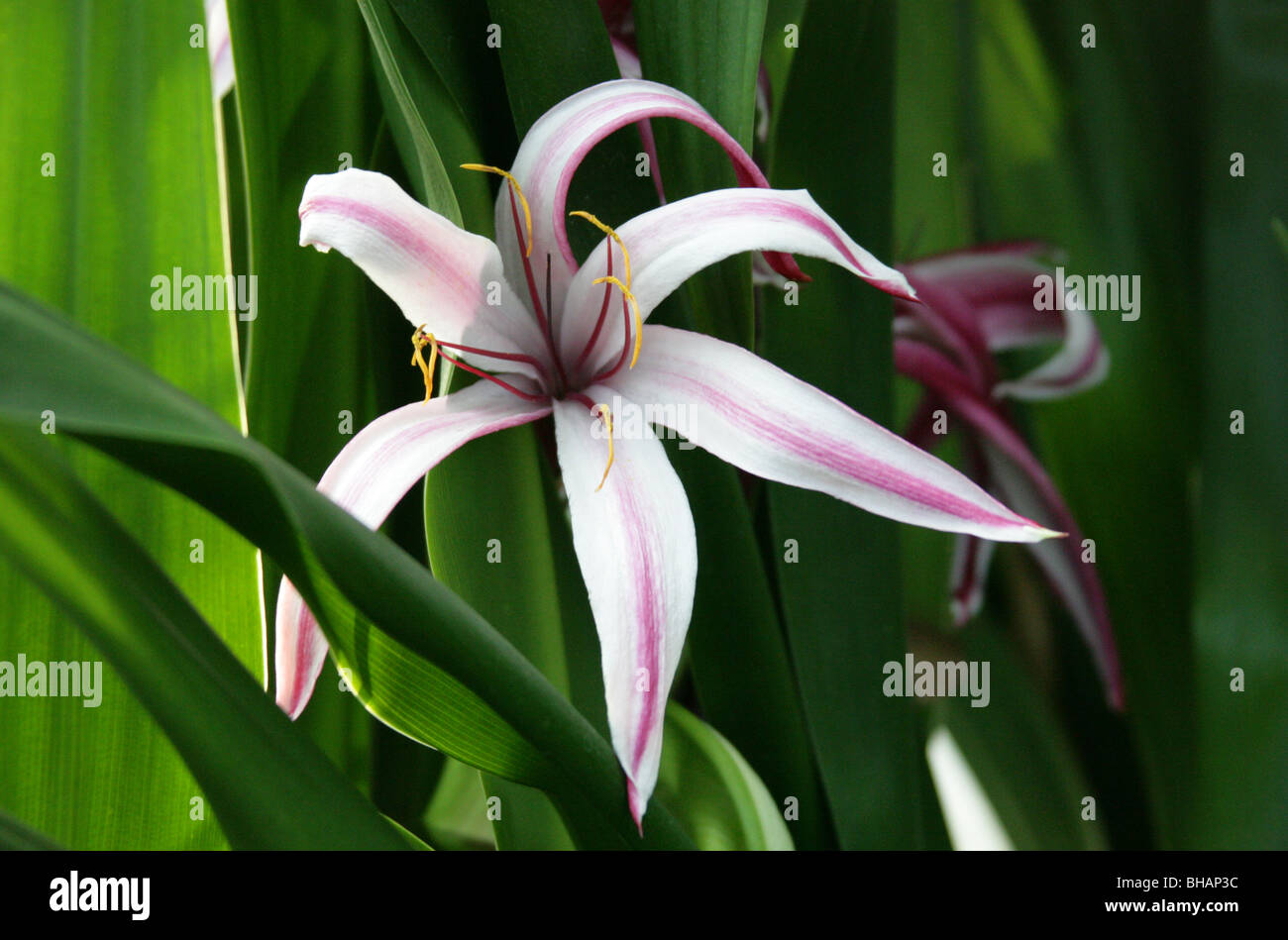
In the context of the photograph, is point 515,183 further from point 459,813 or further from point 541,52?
point 459,813

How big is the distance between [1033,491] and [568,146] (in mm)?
240

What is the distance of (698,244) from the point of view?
1.09ft

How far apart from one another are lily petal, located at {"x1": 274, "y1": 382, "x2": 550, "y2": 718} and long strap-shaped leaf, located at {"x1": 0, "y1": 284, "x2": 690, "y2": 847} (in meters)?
0.05

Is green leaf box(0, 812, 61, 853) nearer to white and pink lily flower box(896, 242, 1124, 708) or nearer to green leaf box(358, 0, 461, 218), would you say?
green leaf box(358, 0, 461, 218)

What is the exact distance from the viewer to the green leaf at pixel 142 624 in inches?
8.6

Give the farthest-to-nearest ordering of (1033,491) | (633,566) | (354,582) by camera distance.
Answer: (1033,491)
(633,566)
(354,582)

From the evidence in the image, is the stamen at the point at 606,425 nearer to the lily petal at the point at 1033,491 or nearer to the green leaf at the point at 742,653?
the green leaf at the point at 742,653

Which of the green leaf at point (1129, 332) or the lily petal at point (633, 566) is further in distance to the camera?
the green leaf at point (1129, 332)

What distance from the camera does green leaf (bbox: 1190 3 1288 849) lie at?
0.42 meters

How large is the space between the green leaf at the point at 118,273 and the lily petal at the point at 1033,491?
0.27m

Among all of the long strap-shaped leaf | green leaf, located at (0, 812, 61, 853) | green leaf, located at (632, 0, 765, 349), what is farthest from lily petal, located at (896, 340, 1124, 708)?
green leaf, located at (0, 812, 61, 853)

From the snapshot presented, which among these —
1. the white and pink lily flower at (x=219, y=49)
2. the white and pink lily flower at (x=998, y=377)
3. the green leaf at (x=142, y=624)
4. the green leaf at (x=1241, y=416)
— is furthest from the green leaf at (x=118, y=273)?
the green leaf at (x=1241, y=416)

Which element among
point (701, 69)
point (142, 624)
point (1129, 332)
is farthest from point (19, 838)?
point (1129, 332)
